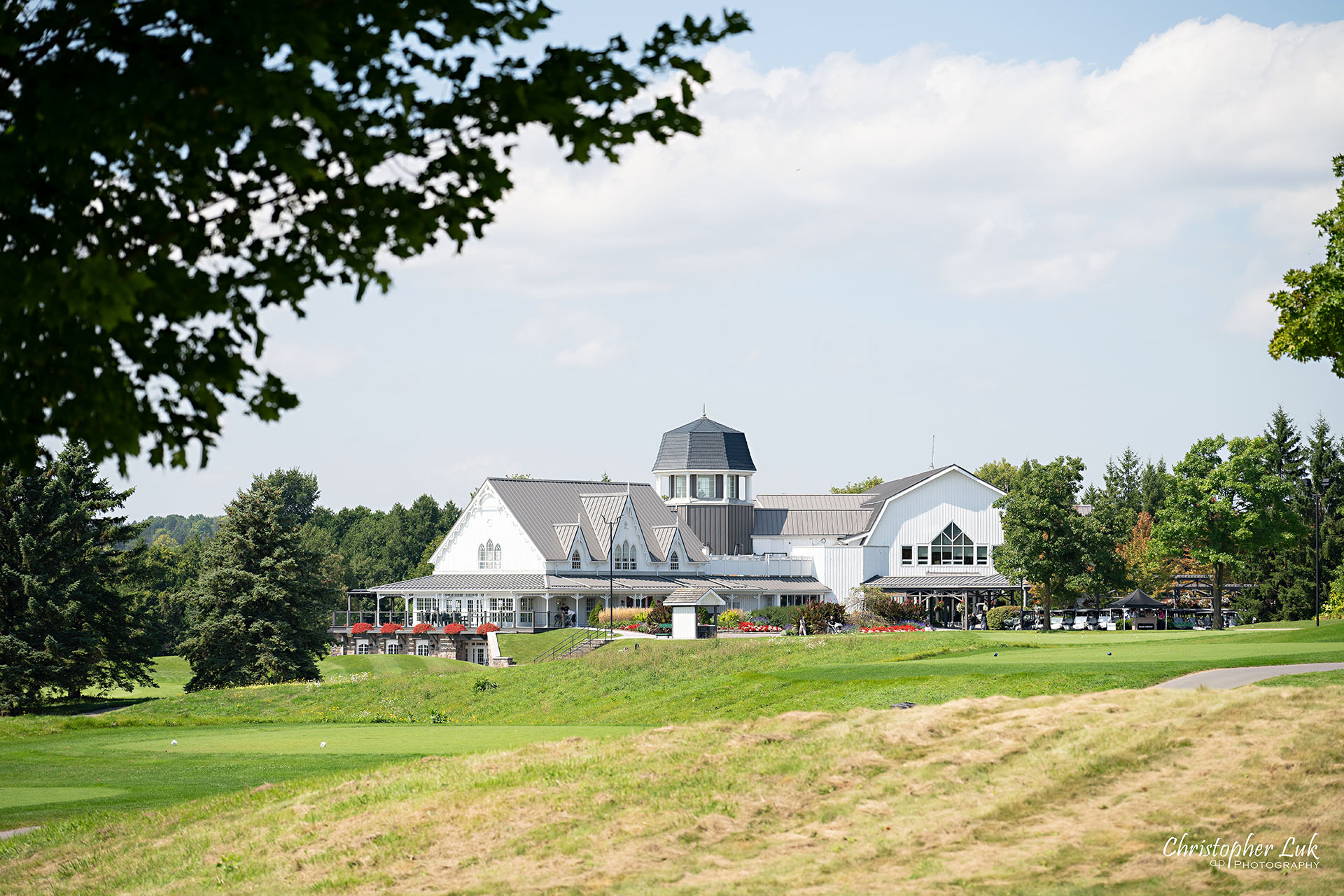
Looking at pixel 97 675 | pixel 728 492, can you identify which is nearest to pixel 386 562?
pixel 728 492

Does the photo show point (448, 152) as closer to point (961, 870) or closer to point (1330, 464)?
point (961, 870)

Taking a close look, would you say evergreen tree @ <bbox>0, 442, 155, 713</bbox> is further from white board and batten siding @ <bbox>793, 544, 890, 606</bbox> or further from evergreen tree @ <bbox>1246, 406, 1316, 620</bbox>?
evergreen tree @ <bbox>1246, 406, 1316, 620</bbox>

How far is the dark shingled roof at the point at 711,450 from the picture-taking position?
82.2 m

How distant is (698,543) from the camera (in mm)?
79688

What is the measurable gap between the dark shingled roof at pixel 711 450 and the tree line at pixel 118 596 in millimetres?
29986

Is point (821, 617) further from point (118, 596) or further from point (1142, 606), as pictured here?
point (118, 596)

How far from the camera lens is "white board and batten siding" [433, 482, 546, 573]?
72.5 metres

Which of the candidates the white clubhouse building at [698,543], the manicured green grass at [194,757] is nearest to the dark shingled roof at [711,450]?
the white clubhouse building at [698,543]

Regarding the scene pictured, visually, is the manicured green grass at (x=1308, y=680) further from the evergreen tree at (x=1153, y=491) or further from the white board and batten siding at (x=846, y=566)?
the evergreen tree at (x=1153, y=491)

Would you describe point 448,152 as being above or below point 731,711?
above

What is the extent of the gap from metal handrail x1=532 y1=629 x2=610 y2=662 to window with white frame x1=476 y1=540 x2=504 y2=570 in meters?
12.9

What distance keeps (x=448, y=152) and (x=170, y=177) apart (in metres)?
1.32

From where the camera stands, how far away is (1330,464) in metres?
89.1

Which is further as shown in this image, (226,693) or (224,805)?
(226,693)
